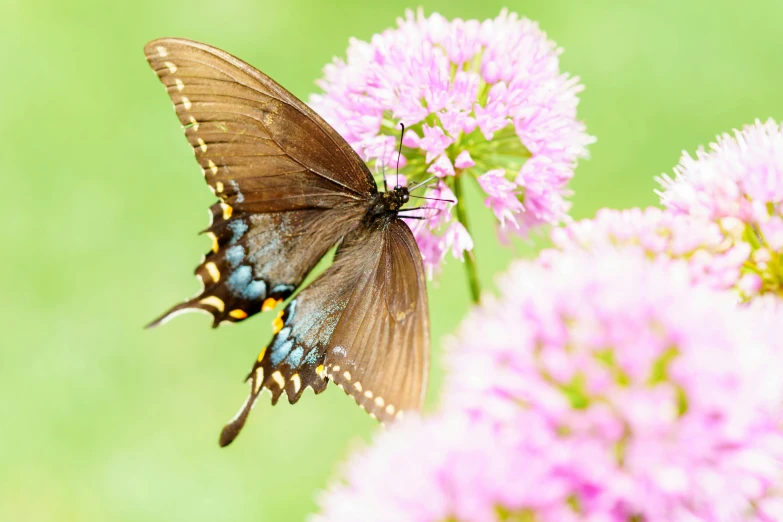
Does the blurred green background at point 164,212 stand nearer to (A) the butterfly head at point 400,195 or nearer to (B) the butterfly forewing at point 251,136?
(B) the butterfly forewing at point 251,136

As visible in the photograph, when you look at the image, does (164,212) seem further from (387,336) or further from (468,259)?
(387,336)

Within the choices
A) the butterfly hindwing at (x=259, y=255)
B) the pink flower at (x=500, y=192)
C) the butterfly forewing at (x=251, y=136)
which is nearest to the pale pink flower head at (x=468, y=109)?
the pink flower at (x=500, y=192)

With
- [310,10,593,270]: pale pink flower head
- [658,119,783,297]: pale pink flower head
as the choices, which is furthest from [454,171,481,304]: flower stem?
[658,119,783,297]: pale pink flower head

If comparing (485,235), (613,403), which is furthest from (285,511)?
(613,403)

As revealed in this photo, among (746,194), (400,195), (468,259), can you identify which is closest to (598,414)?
(746,194)

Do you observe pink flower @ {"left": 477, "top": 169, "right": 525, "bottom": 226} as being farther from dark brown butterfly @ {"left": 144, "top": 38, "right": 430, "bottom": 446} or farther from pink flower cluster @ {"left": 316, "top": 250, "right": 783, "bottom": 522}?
pink flower cluster @ {"left": 316, "top": 250, "right": 783, "bottom": 522}

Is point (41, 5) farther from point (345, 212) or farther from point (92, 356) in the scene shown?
point (345, 212)

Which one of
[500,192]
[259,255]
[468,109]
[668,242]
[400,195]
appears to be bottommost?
[259,255]
